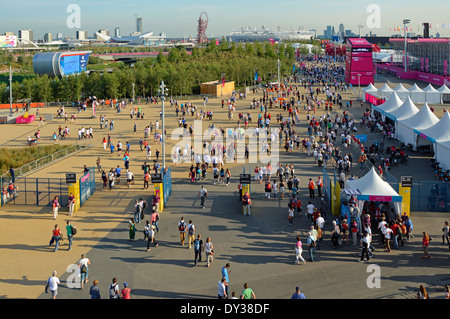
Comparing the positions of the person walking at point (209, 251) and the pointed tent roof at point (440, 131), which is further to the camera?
the pointed tent roof at point (440, 131)

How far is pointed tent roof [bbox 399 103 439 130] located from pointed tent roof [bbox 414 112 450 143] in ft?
6.06

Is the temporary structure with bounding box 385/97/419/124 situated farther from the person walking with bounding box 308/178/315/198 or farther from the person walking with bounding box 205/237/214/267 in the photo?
the person walking with bounding box 205/237/214/267

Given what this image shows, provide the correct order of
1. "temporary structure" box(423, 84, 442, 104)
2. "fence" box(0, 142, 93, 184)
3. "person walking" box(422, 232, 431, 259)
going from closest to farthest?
"person walking" box(422, 232, 431, 259) → "fence" box(0, 142, 93, 184) → "temporary structure" box(423, 84, 442, 104)

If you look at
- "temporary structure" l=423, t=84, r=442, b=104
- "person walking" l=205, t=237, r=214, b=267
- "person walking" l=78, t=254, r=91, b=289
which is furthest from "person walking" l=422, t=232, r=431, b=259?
"temporary structure" l=423, t=84, r=442, b=104

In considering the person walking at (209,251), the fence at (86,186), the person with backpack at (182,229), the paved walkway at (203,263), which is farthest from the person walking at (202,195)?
the person walking at (209,251)

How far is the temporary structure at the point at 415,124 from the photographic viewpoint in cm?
3093

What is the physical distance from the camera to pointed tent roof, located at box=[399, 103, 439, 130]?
101ft

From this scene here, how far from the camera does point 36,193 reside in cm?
2327

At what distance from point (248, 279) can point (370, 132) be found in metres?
27.7

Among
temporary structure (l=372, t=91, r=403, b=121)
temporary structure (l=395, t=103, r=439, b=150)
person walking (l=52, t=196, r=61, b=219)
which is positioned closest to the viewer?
person walking (l=52, t=196, r=61, b=219)

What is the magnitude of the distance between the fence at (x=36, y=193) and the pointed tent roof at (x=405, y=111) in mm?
23315

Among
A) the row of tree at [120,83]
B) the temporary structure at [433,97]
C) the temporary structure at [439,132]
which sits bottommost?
the temporary structure at [439,132]

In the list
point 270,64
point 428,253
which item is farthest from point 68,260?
point 270,64

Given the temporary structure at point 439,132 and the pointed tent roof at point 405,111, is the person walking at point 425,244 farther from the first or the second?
the pointed tent roof at point 405,111
